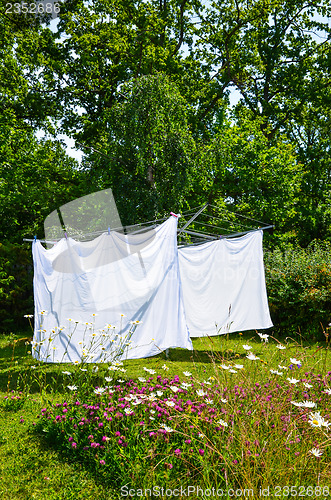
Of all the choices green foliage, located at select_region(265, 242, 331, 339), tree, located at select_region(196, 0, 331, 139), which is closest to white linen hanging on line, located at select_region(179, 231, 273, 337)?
green foliage, located at select_region(265, 242, 331, 339)

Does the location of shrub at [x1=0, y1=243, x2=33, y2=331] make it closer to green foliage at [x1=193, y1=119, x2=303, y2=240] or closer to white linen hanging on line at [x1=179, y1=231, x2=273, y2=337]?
white linen hanging on line at [x1=179, y1=231, x2=273, y2=337]

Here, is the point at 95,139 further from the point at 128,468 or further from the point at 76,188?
the point at 128,468

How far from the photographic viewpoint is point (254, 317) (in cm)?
659

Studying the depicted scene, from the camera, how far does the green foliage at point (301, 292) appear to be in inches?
293

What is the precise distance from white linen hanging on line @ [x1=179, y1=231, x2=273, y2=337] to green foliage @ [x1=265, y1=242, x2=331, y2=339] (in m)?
1.40

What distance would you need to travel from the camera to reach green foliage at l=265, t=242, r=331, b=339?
7434 millimetres

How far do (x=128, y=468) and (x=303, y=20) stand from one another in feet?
55.0

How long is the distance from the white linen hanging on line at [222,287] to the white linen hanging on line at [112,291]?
1518 millimetres

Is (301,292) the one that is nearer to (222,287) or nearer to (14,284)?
(222,287)

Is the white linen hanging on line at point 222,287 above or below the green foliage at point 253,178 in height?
below

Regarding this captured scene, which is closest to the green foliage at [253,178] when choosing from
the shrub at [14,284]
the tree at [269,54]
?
the tree at [269,54]

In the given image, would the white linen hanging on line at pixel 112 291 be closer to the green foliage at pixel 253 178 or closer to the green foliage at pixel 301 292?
the green foliage at pixel 301 292

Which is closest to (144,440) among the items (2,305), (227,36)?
(2,305)

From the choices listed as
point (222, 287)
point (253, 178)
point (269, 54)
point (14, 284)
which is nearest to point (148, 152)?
point (222, 287)
